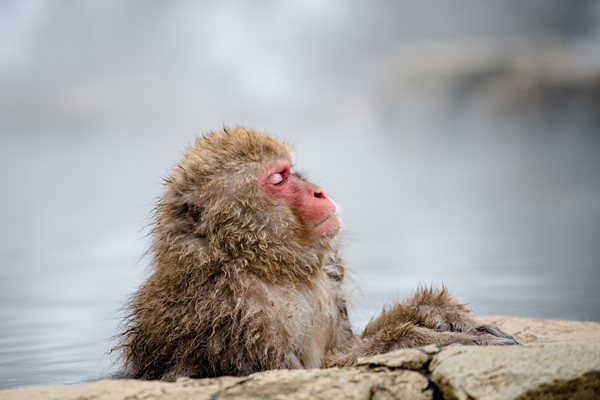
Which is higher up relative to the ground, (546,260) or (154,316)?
(546,260)

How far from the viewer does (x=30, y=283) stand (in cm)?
669

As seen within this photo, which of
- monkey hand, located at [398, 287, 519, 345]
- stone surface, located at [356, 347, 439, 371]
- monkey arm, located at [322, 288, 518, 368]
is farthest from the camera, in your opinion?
monkey hand, located at [398, 287, 519, 345]

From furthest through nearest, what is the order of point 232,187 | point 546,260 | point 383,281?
point 546,260, point 383,281, point 232,187

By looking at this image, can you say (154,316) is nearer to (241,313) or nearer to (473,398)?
(241,313)

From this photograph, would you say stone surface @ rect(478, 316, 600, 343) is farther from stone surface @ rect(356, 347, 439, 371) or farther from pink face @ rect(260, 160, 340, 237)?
stone surface @ rect(356, 347, 439, 371)

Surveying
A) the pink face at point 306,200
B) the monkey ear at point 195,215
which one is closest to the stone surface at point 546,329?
the pink face at point 306,200

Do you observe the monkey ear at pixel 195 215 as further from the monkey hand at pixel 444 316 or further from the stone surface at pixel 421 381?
the monkey hand at pixel 444 316

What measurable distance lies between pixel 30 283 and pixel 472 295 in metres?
4.47

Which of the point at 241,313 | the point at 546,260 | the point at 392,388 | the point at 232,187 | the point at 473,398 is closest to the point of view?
the point at 473,398

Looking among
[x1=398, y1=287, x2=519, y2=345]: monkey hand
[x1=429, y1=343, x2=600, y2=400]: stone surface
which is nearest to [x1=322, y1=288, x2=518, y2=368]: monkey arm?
[x1=398, y1=287, x2=519, y2=345]: monkey hand

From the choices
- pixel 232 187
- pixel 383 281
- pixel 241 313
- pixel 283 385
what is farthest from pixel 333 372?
pixel 383 281

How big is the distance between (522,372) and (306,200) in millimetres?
1327

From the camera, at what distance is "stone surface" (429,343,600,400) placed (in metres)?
1.84

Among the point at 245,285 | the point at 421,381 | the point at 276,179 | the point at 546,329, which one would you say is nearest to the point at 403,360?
the point at 421,381
